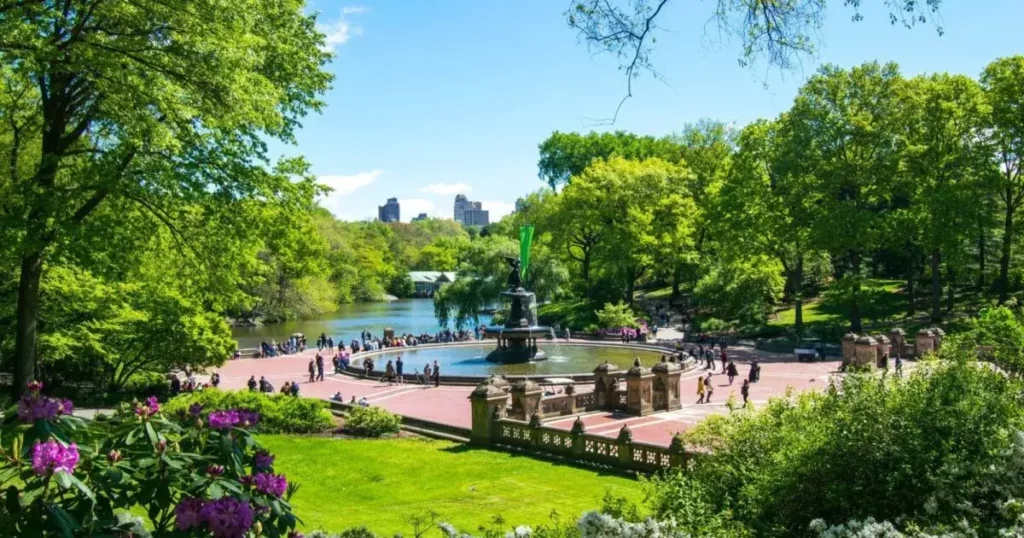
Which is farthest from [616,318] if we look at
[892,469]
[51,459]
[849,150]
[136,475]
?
[51,459]

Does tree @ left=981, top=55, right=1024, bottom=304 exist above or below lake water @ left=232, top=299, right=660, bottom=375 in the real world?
above

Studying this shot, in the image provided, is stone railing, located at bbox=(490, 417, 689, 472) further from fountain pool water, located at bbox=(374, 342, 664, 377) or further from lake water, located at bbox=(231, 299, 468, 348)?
lake water, located at bbox=(231, 299, 468, 348)

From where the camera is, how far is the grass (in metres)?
13.4

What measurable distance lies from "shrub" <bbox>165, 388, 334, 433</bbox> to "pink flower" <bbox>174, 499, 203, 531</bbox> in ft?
60.1

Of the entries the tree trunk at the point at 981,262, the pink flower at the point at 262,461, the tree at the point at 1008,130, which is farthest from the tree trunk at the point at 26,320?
the tree trunk at the point at 981,262

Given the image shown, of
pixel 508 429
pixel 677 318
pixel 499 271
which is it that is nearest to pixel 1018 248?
pixel 677 318

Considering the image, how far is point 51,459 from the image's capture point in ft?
13.7

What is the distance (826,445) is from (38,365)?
80.5 ft

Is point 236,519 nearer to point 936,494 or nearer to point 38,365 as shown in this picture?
point 936,494

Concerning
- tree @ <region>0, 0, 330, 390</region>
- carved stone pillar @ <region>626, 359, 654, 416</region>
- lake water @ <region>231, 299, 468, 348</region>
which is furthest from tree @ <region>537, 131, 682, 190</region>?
tree @ <region>0, 0, 330, 390</region>

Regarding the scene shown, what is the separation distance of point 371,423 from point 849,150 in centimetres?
3339

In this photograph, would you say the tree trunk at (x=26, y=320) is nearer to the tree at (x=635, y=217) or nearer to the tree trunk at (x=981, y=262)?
the tree at (x=635, y=217)

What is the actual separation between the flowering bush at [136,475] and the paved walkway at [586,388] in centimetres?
1546

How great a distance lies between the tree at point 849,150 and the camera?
42.4 m
